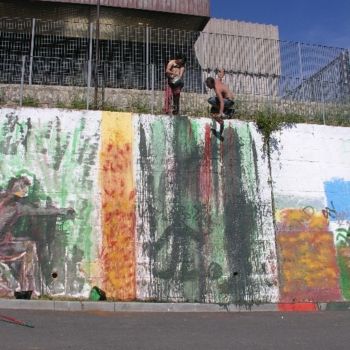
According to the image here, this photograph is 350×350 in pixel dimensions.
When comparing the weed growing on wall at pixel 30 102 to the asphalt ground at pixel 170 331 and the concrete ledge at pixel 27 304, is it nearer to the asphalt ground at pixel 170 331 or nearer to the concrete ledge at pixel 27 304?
the concrete ledge at pixel 27 304

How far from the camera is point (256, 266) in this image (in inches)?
414

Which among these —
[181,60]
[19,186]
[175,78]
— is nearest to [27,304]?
[19,186]

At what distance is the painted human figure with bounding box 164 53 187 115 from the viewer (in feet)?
39.4

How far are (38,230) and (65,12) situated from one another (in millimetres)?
8290

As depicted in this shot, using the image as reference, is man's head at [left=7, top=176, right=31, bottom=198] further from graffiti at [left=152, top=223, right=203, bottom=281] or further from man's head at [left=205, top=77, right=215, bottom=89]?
man's head at [left=205, top=77, right=215, bottom=89]

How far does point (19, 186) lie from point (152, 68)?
459cm

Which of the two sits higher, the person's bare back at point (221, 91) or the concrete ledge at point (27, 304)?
the person's bare back at point (221, 91)

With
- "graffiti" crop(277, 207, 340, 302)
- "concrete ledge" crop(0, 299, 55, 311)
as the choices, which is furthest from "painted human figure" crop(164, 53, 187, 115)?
"concrete ledge" crop(0, 299, 55, 311)

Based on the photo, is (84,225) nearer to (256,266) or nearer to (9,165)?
(9,165)

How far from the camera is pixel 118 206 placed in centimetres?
1020

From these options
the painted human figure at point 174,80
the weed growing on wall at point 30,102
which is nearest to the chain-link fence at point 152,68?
the weed growing on wall at point 30,102

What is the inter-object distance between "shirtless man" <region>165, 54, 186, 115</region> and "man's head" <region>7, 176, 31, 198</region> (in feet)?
12.3

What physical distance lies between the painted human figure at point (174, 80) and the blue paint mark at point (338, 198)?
3.94 metres

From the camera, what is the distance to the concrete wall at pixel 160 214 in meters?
9.74
